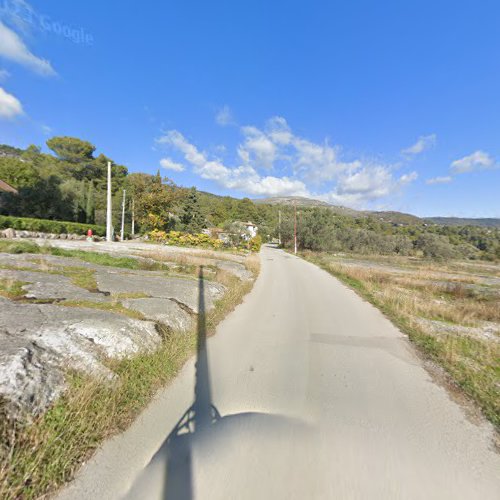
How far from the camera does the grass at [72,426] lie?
1.71 m

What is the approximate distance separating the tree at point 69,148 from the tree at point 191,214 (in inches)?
1076

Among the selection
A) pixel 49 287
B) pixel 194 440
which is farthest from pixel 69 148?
pixel 194 440

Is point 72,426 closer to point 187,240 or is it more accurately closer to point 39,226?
point 187,240

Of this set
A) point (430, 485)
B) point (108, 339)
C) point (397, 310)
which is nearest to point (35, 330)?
point (108, 339)

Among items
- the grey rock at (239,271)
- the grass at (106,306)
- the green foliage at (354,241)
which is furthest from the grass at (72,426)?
the green foliage at (354,241)

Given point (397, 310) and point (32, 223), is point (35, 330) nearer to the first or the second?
point (397, 310)

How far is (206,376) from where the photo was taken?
3.41 meters

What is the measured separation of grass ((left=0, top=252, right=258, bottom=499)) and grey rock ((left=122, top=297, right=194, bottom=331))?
129 cm

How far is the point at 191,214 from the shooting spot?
37750 millimetres

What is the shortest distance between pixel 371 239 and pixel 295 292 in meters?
45.5

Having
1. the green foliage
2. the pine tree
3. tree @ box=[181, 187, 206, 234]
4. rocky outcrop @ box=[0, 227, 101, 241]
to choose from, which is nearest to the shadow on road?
rocky outcrop @ box=[0, 227, 101, 241]

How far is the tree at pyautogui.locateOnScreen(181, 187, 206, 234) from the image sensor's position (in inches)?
1451

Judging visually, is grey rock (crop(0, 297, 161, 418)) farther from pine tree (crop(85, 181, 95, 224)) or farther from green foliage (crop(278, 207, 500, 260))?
pine tree (crop(85, 181, 95, 224))

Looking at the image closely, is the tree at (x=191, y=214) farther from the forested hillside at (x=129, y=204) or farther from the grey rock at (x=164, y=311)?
the grey rock at (x=164, y=311)
